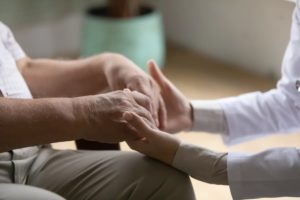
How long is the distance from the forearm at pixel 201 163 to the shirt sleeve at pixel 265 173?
2 centimetres

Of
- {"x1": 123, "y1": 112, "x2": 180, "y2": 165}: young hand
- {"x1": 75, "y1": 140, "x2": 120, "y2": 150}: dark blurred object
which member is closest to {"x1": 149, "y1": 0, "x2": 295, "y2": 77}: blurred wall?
{"x1": 75, "y1": 140, "x2": 120, "y2": 150}: dark blurred object

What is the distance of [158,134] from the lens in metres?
1.23

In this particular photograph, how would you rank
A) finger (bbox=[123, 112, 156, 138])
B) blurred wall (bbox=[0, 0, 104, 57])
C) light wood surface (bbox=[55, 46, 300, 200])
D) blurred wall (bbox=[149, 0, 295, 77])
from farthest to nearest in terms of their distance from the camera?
blurred wall (bbox=[0, 0, 104, 57])
blurred wall (bbox=[149, 0, 295, 77])
light wood surface (bbox=[55, 46, 300, 200])
finger (bbox=[123, 112, 156, 138])

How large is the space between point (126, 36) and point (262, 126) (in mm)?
1561

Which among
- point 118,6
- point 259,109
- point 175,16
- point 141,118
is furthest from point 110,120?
point 175,16

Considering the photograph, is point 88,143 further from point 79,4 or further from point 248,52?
point 79,4

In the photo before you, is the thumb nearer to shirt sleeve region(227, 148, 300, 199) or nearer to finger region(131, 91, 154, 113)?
finger region(131, 91, 154, 113)

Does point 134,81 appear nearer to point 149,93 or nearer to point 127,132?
point 149,93

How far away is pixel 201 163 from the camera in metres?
1.23

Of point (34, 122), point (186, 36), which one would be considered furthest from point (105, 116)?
point (186, 36)

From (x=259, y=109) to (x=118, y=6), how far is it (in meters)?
1.64

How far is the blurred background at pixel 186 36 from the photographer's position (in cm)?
290

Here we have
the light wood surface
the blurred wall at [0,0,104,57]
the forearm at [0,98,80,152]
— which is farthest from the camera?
the blurred wall at [0,0,104,57]

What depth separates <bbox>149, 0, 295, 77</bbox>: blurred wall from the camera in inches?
113
